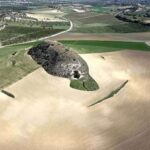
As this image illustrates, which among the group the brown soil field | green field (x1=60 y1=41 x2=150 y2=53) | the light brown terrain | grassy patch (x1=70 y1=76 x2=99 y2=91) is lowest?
the brown soil field

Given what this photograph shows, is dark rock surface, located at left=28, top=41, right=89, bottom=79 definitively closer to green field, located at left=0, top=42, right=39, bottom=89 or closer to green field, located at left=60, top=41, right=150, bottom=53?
green field, located at left=0, top=42, right=39, bottom=89

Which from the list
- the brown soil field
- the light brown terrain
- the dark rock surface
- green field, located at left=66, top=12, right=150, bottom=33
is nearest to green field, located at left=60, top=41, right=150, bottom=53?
the brown soil field

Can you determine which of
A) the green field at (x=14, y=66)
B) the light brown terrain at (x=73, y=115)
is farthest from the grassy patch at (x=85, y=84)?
the green field at (x=14, y=66)

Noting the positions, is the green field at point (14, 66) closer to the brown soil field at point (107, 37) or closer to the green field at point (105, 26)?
the brown soil field at point (107, 37)

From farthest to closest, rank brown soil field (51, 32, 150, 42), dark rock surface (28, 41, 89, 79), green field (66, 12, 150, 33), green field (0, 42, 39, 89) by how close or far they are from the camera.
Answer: green field (66, 12, 150, 33)
brown soil field (51, 32, 150, 42)
dark rock surface (28, 41, 89, 79)
green field (0, 42, 39, 89)

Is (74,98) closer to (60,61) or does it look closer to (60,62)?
(60,62)

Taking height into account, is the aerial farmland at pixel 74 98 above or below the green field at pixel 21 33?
above

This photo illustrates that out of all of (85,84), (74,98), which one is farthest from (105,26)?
(74,98)
